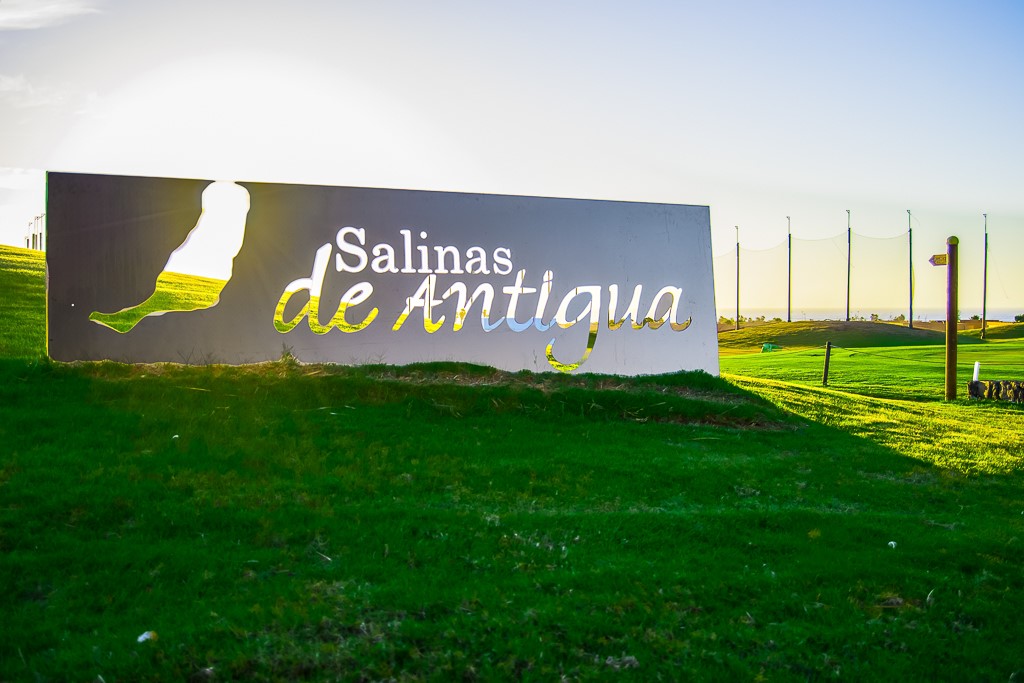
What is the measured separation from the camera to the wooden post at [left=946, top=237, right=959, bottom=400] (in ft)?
64.1

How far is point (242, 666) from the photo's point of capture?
443 centimetres

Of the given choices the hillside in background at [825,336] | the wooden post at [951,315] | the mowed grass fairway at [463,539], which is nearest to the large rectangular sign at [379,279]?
the mowed grass fairway at [463,539]

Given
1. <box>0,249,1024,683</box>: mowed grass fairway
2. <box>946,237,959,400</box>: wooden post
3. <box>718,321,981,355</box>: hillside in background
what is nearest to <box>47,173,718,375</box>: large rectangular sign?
<box>0,249,1024,683</box>: mowed grass fairway

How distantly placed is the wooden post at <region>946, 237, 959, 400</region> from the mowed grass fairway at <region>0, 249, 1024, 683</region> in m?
8.93

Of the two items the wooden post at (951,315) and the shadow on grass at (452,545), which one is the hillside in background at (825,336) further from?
the shadow on grass at (452,545)

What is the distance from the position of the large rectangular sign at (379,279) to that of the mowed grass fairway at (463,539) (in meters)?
1.56

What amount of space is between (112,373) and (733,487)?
8.10m

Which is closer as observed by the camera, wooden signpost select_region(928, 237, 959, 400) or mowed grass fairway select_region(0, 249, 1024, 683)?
mowed grass fairway select_region(0, 249, 1024, 683)

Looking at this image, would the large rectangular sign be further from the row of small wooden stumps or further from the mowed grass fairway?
the row of small wooden stumps

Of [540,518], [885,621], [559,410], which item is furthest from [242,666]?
[559,410]

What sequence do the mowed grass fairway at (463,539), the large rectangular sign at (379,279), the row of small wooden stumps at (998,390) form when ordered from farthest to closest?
the row of small wooden stumps at (998,390) → the large rectangular sign at (379,279) → the mowed grass fairway at (463,539)

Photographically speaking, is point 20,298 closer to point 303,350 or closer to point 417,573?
point 303,350

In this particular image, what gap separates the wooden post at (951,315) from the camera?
19.5m

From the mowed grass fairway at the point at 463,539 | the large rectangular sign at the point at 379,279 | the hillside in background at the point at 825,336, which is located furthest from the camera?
the hillside in background at the point at 825,336
